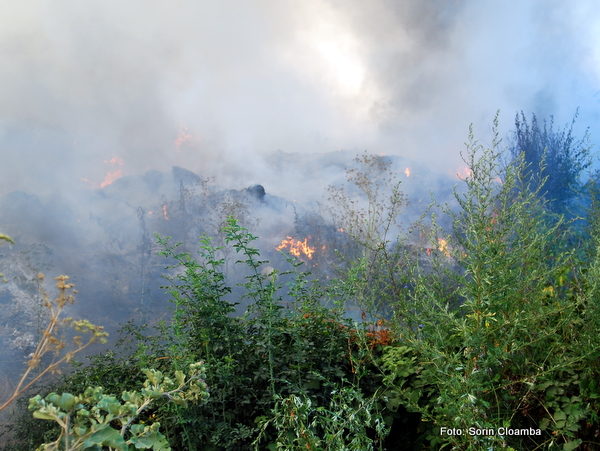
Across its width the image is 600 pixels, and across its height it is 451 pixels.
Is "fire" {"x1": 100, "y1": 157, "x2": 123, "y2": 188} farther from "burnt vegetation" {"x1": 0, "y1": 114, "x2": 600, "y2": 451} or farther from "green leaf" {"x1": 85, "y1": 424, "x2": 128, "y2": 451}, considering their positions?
"green leaf" {"x1": 85, "y1": 424, "x2": 128, "y2": 451}

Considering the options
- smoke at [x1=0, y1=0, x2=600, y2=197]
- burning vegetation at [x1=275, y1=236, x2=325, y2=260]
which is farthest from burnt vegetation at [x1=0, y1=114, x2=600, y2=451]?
burning vegetation at [x1=275, y1=236, x2=325, y2=260]

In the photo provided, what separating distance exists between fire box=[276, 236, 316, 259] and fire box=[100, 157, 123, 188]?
2.02 m

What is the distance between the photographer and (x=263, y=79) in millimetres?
4973

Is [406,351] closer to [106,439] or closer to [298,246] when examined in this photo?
[106,439]

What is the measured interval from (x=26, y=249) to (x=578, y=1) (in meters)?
6.35

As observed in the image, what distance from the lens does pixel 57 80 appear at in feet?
13.0

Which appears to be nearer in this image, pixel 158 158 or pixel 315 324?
pixel 315 324

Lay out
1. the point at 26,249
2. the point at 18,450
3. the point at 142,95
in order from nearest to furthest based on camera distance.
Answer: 1. the point at 18,450
2. the point at 26,249
3. the point at 142,95

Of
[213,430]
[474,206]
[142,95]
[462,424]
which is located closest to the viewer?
[462,424]

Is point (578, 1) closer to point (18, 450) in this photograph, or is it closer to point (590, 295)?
point (590, 295)

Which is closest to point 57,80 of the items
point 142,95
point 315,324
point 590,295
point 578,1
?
point 142,95

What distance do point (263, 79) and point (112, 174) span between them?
6.77 feet

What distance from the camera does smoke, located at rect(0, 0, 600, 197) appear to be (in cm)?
391

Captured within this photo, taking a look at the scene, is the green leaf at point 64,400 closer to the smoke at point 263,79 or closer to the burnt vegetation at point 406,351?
the burnt vegetation at point 406,351
